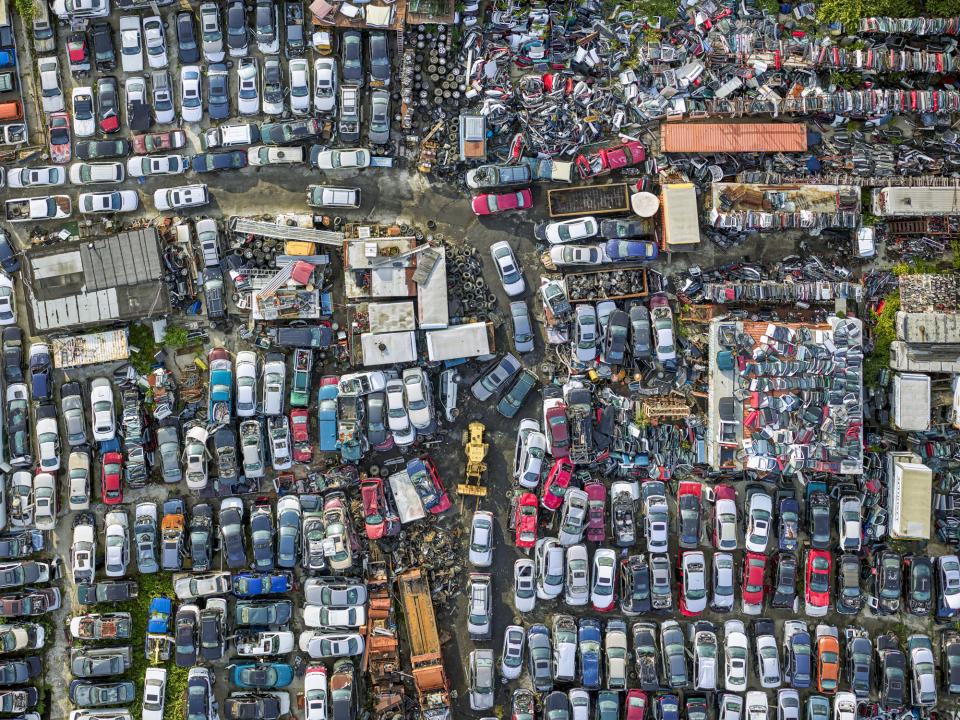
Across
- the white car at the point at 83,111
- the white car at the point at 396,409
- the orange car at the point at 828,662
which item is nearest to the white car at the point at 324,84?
the white car at the point at 83,111

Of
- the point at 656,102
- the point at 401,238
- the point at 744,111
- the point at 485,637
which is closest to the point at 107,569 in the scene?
the point at 485,637

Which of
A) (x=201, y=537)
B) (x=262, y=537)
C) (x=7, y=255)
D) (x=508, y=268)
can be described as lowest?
(x=262, y=537)

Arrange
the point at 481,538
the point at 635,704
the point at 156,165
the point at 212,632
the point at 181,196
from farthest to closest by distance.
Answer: the point at 156,165, the point at 181,196, the point at 481,538, the point at 635,704, the point at 212,632

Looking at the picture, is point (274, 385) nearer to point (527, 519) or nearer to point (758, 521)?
point (527, 519)

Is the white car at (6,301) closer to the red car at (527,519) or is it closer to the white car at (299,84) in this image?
the white car at (299,84)

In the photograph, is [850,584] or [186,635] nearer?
[186,635]

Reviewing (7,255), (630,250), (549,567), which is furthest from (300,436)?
(630,250)

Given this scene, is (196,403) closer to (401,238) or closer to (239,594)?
(239,594)
